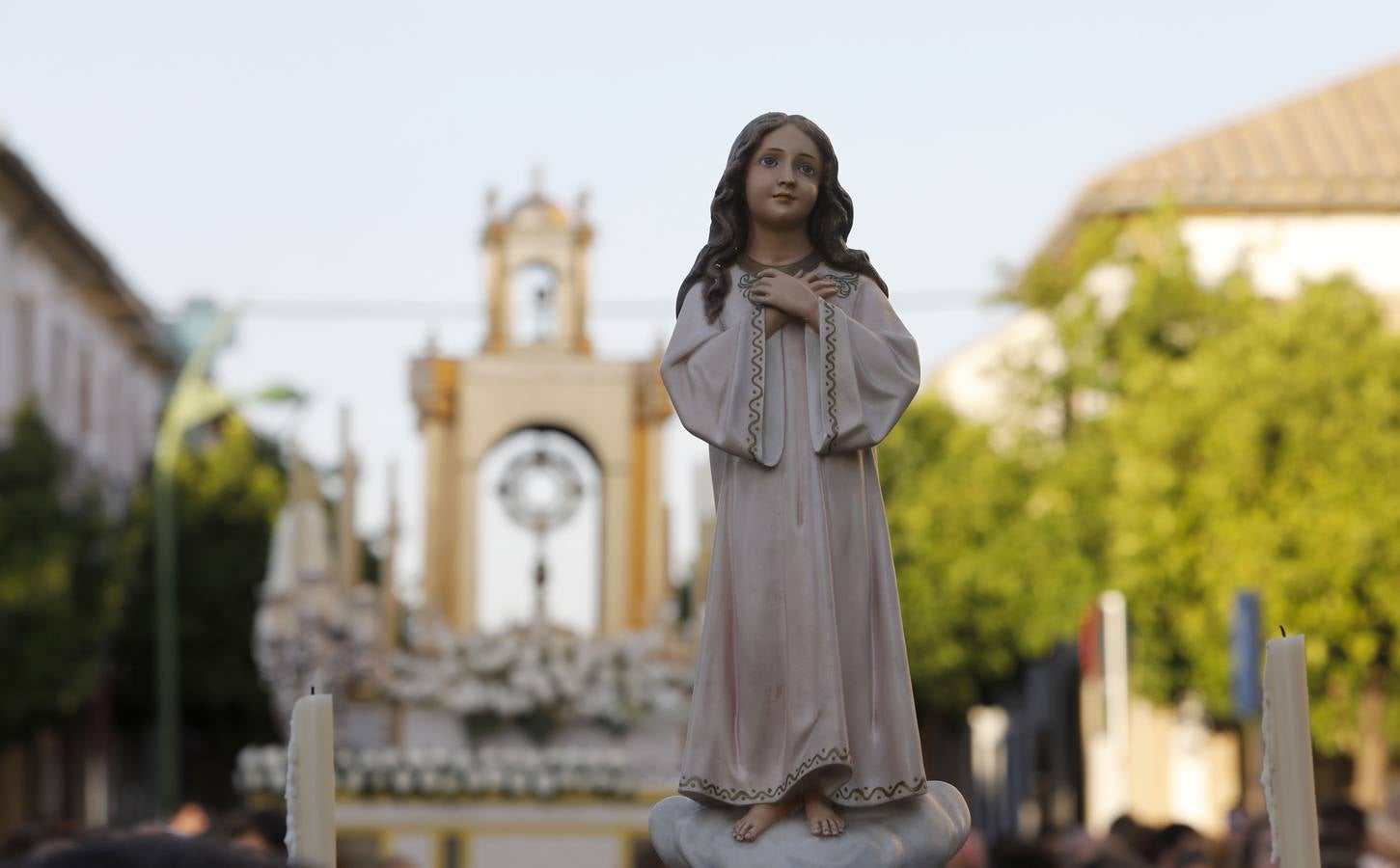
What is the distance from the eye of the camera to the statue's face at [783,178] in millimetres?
6285

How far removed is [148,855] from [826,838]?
3.13m

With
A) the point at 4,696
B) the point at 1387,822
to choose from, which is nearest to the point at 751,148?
the point at 1387,822

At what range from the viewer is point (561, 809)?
18.3 metres

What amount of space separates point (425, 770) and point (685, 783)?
12.3 metres

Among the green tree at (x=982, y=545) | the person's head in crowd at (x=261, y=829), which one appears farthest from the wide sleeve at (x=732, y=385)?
the green tree at (x=982, y=545)

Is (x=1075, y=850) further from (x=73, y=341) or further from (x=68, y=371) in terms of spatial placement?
(x=73, y=341)

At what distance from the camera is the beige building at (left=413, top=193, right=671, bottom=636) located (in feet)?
75.7

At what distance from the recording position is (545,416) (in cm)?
2309

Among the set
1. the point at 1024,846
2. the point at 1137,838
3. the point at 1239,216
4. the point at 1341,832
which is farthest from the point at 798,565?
the point at 1239,216

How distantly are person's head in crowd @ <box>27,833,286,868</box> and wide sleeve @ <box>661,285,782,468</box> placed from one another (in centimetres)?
332

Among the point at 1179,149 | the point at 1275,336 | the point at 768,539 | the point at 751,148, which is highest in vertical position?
the point at 1179,149

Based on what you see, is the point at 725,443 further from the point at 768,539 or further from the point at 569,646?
the point at 569,646

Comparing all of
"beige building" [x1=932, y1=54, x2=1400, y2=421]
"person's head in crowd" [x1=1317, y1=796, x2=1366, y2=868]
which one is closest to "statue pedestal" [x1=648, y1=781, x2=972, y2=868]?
"person's head in crowd" [x1=1317, y1=796, x2=1366, y2=868]

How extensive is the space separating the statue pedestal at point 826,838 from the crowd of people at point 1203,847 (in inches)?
36.0
